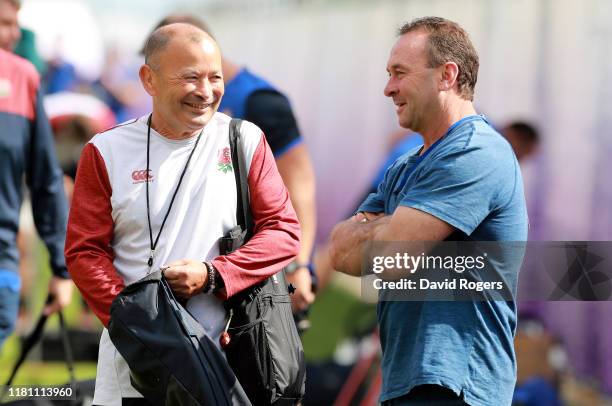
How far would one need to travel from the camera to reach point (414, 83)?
137 inches

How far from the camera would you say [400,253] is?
3307mm

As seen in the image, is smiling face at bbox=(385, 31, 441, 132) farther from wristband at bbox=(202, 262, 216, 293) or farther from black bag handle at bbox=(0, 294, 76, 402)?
black bag handle at bbox=(0, 294, 76, 402)

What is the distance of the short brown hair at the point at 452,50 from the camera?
347cm

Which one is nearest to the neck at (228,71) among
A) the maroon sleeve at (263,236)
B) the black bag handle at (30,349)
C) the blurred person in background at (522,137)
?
the maroon sleeve at (263,236)

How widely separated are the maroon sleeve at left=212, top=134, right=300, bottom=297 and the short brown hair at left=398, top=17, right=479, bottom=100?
2.18ft

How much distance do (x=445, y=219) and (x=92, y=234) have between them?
115 centimetres

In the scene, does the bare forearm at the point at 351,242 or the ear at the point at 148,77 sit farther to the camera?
the ear at the point at 148,77

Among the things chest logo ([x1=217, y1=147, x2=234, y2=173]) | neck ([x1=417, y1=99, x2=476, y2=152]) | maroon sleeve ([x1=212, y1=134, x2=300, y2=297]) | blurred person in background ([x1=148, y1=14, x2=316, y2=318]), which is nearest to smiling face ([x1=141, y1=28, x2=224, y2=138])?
chest logo ([x1=217, y1=147, x2=234, y2=173])

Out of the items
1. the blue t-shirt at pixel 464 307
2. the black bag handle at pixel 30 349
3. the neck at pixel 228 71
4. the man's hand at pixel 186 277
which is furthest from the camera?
the neck at pixel 228 71

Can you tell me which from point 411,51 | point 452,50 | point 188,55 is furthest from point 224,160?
point 452,50

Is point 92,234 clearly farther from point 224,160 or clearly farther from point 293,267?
point 293,267

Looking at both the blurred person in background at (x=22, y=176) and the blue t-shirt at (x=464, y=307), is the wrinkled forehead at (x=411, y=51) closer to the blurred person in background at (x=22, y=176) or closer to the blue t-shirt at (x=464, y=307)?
the blue t-shirt at (x=464, y=307)

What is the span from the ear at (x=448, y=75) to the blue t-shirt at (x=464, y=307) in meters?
0.13

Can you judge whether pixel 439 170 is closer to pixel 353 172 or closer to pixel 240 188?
pixel 240 188
